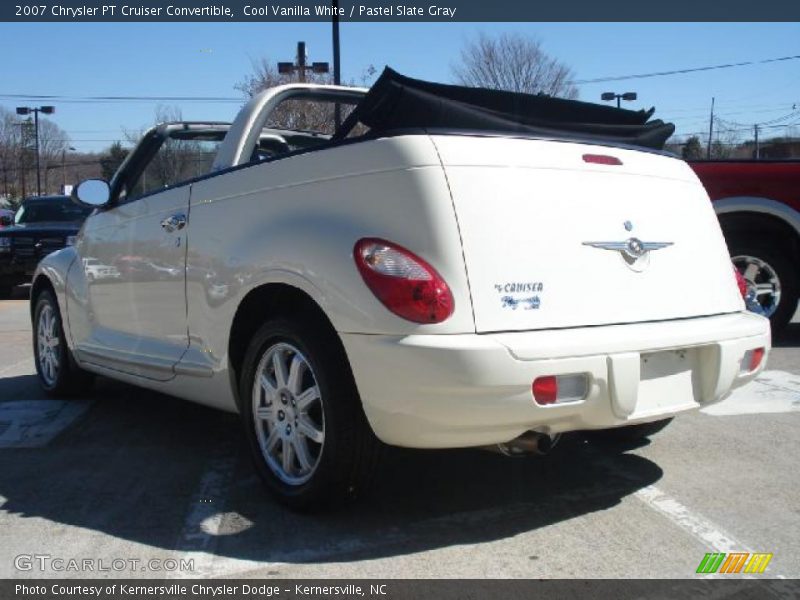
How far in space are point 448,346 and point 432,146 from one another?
0.75 m

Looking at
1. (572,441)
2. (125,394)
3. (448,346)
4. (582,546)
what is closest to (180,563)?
(448,346)

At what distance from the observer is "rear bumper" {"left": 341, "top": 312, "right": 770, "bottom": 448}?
2.84m

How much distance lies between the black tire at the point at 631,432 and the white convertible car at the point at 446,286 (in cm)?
83

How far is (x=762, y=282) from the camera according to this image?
7.21 meters

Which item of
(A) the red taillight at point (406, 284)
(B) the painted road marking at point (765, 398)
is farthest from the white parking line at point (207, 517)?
(B) the painted road marking at point (765, 398)

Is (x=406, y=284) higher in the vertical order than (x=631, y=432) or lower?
higher

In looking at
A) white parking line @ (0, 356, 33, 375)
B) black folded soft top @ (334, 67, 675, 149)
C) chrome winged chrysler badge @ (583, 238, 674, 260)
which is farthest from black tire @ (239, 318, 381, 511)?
white parking line @ (0, 356, 33, 375)

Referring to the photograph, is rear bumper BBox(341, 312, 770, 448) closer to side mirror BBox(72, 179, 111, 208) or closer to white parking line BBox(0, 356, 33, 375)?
side mirror BBox(72, 179, 111, 208)

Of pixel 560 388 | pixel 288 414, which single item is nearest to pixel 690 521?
pixel 560 388

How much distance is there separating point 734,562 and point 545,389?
0.93m

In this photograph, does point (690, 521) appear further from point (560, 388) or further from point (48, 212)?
point (48, 212)

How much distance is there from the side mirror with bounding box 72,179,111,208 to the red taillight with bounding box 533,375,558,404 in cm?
325

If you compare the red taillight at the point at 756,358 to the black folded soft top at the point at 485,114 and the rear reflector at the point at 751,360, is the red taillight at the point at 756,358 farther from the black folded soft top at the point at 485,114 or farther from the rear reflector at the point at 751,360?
the black folded soft top at the point at 485,114

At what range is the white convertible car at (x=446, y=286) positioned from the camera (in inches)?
115
